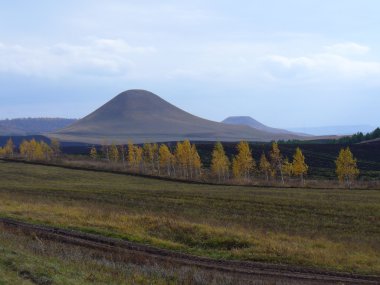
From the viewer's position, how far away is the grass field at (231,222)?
22.9 metres

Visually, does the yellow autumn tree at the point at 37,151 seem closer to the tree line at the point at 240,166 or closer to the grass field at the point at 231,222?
the tree line at the point at 240,166

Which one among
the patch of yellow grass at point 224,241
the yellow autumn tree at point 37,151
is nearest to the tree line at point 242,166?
the yellow autumn tree at point 37,151

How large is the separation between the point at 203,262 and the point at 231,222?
15178 millimetres

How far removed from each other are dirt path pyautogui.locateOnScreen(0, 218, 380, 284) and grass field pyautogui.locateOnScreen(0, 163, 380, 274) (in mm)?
1332

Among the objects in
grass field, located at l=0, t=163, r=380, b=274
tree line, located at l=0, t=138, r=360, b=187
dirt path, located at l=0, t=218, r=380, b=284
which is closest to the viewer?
dirt path, located at l=0, t=218, r=380, b=284

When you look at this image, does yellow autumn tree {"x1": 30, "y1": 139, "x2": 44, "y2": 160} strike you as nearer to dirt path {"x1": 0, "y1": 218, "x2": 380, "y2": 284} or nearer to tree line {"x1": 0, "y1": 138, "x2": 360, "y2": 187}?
tree line {"x1": 0, "y1": 138, "x2": 360, "y2": 187}

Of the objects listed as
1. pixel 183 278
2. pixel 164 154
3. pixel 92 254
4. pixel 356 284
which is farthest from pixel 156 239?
pixel 164 154

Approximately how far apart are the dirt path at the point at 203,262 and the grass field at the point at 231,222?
1.33 metres

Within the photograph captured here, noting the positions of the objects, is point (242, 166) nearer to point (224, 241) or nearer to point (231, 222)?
point (231, 222)

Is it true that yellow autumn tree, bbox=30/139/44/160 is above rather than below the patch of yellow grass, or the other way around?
above

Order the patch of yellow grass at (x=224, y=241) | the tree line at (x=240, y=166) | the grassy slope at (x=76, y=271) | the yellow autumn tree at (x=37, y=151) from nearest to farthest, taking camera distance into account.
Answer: the grassy slope at (x=76, y=271)
the patch of yellow grass at (x=224, y=241)
the tree line at (x=240, y=166)
the yellow autumn tree at (x=37, y=151)

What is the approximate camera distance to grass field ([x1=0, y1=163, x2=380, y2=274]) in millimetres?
22922

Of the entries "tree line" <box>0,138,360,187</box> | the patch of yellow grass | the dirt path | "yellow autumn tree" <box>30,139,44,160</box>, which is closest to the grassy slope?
the dirt path

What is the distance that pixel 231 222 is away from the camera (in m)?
35.6
